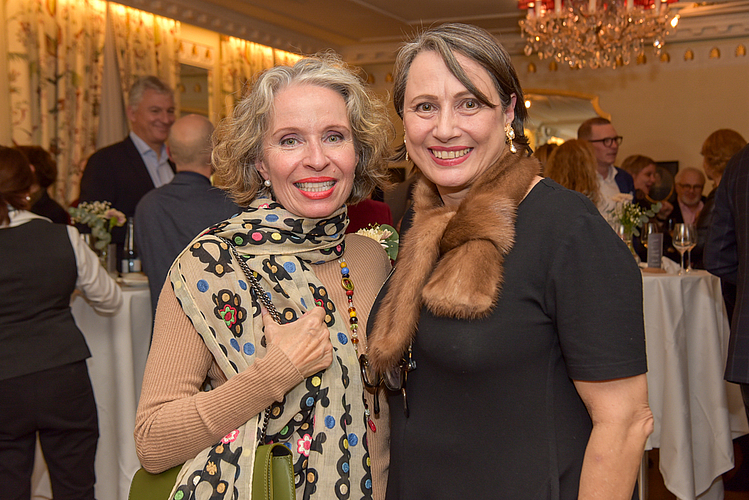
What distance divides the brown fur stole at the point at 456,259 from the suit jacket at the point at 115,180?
3.42 m

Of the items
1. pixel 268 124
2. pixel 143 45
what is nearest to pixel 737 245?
pixel 268 124

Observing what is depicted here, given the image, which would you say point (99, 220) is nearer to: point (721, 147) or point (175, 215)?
point (175, 215)

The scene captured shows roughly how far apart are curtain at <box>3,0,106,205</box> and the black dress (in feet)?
17.9

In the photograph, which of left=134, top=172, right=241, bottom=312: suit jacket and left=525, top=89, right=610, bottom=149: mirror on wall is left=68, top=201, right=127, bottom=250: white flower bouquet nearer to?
left=134, top=172, right=241, bottom=312: suit jacket

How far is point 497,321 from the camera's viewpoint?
1.25m

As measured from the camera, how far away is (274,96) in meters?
1.58

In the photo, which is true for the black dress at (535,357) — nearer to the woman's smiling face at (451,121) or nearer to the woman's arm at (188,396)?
the woman's smiling face at (451,121)

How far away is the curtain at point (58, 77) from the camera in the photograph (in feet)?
18.2

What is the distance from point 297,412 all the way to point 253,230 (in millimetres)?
432

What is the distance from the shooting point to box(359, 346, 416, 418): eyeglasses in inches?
54.6

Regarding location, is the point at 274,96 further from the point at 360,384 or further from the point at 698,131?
the point at 698,131

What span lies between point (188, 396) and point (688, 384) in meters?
3.01

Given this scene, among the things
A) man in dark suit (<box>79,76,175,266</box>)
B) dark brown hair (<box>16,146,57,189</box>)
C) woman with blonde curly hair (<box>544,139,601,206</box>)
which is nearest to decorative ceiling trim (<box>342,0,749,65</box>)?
man in dark suit (<box>79,76,175,266</box>)

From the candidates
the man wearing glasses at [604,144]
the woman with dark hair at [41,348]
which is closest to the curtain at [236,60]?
the man wearing glasses at [604,144]
